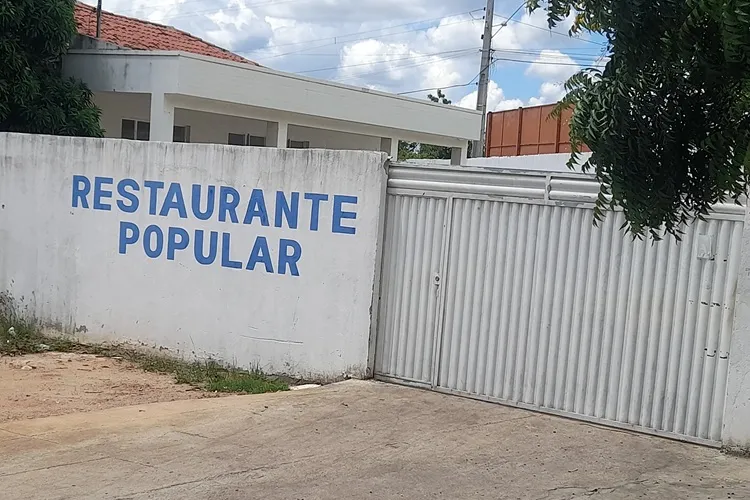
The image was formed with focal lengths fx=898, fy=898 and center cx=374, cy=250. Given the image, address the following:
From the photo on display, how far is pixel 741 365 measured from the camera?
23.1 feet

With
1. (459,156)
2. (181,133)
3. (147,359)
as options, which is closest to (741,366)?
(147,359)

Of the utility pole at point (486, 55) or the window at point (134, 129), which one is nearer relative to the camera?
the window at point (134, 129)

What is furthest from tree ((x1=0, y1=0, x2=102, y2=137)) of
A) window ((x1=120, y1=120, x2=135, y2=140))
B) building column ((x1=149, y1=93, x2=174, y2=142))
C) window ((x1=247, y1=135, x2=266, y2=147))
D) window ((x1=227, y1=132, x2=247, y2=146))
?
window ((x1=247, y1=135, x2=266, y2=147))

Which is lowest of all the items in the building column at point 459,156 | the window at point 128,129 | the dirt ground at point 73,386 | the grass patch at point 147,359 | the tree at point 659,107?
the dirt ground at point 73,386

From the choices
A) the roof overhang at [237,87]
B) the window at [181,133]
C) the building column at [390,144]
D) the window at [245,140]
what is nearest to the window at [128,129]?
the window at [181,133]

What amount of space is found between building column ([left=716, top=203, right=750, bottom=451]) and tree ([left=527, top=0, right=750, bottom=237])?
261 centimetres

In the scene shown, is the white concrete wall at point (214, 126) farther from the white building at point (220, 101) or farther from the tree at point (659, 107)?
the tree at point (659, 107)

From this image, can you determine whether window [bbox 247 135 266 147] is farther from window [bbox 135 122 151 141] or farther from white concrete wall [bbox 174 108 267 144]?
window [bbox 135 122 151 141]

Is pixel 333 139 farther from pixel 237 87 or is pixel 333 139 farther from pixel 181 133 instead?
pixel 237 87

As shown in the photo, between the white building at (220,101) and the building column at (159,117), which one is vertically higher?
the white building at (220,101)

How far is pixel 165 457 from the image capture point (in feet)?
21.5

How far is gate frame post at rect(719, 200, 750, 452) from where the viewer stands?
23.0ft

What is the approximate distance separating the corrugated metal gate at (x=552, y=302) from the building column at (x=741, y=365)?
0.29 ft

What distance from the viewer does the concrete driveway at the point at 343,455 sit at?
19.6 ft
